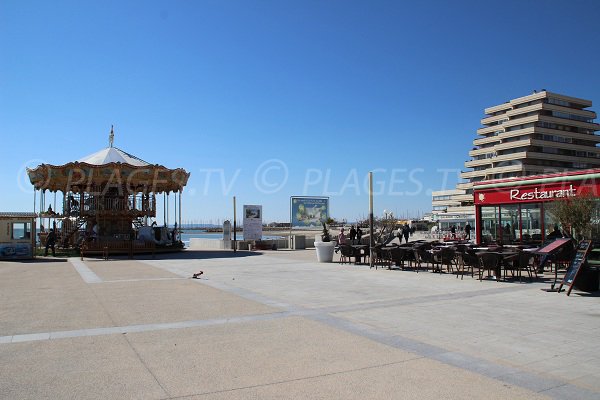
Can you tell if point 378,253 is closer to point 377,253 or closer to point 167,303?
point 377,253

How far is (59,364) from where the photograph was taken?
5848mm

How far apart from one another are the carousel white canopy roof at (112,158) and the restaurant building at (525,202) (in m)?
22.6

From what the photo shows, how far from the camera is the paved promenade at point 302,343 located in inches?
196

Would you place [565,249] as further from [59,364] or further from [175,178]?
[175,178]

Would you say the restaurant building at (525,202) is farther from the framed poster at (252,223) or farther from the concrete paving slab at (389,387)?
the framed poster at (252,223)

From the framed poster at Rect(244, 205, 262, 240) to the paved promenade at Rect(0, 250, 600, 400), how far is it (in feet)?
70.3

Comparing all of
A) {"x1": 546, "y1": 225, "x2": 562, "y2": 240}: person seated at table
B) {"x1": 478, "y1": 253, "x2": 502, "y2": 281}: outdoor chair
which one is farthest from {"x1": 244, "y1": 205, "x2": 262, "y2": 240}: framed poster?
{"x1": 478, "y1": 253, "x2": 502, "y2": 281}: outdoor chair

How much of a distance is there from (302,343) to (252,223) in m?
27.6

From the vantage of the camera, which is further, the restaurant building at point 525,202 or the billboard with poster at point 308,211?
the billboard with poster at point 308,211

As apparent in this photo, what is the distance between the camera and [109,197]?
34531 millimetres

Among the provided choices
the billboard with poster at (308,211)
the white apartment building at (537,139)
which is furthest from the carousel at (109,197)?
the white apartment building at (537,139)

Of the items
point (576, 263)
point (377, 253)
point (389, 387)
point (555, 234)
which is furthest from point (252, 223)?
point (389, 387)

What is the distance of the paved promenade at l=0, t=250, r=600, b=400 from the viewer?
498cm

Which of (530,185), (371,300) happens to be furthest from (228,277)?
(530,185)
